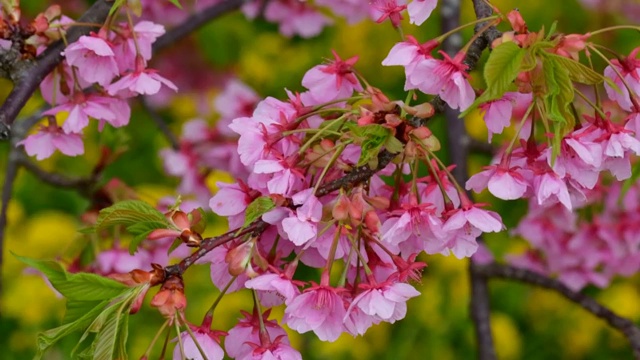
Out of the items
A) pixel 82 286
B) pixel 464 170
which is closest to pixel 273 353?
pixel 82 286

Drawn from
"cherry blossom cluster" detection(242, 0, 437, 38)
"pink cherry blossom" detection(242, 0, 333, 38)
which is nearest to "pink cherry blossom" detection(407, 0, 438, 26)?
"cherry blossom cluster" detection(242, 0, 437, 38)

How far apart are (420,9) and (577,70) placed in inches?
5.5

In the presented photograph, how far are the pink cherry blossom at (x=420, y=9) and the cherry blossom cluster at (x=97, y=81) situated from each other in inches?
8.2

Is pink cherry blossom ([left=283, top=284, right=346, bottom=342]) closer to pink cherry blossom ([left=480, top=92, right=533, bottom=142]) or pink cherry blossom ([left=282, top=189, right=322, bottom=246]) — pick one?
pink cherry blossom ([left=282, top=189, right=322, bottom=246])

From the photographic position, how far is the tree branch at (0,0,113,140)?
74 centimetres

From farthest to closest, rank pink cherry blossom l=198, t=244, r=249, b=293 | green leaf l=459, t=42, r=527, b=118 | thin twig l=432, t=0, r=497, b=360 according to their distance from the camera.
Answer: thin twig l=432, t=0, r=497, b=360
pink cherry blossom l=198, t=244, r=249, b=293
green leaf l=459, t=42, r=527, b=118

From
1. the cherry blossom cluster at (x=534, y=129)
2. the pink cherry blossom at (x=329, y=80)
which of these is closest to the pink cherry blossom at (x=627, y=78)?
the cherry blossom cluster at (x=534, y=129)

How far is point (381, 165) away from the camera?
0.67 m

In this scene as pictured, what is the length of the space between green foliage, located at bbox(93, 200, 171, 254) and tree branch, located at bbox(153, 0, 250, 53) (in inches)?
25.0

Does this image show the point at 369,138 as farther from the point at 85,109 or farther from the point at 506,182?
the point at 85,109

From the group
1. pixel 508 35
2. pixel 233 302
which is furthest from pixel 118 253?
pixel 233 302

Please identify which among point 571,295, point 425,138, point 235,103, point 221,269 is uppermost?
point 425,138

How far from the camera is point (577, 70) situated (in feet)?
1.99

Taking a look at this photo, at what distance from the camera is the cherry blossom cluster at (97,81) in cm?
77
